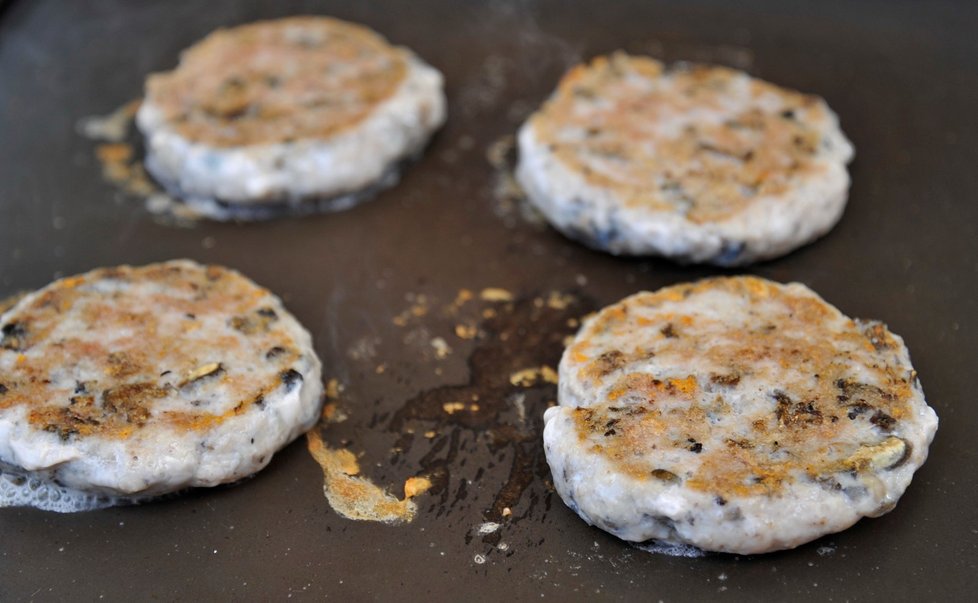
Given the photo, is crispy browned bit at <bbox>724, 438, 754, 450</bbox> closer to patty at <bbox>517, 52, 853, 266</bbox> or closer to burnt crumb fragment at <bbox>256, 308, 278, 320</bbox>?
patty at <bbox>517, 52, 853, 266</bbox>

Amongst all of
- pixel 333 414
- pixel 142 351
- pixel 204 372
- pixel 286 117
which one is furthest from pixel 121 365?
pixel 286 117

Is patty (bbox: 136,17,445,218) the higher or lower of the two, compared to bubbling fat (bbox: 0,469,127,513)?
higher

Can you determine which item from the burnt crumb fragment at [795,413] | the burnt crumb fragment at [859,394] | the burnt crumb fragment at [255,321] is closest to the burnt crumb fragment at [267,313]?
the burnt crumb fragment at [255,321]

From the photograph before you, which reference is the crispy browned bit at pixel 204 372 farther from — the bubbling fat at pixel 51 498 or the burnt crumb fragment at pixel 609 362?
the burnt crumb fragment at pixel 609 362

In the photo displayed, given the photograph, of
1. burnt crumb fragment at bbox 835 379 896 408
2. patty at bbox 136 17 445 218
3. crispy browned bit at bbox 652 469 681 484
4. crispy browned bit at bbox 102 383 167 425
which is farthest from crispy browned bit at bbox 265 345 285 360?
burnt crumb fragment at bbox 835 379 896 408

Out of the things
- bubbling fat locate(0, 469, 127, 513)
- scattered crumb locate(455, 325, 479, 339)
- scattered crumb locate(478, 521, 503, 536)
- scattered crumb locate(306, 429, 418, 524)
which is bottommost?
bubbling fat locate(0, 469, 127, 513)

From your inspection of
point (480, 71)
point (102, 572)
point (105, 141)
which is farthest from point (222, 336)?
point (480, 71)
